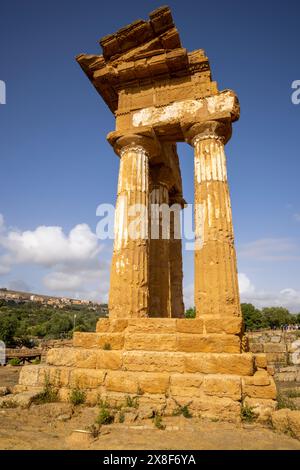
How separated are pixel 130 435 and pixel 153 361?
2.00m

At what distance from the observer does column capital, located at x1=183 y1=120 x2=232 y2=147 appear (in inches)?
346

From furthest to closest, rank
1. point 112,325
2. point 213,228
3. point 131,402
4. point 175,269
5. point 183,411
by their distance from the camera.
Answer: point 175,269 < point 213,228 < point 112,325 < point 131,402 < point 183,411

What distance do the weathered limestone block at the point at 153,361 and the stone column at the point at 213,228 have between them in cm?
155

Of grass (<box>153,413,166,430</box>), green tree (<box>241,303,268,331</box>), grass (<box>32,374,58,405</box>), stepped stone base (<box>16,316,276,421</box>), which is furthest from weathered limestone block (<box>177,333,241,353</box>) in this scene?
green tree (<box>241,303,268,331</box>)

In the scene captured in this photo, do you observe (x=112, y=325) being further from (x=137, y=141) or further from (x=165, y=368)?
(x=137, y=141)

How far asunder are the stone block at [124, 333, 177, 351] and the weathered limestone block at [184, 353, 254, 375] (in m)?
0.53

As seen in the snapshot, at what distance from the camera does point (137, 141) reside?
9.61 m

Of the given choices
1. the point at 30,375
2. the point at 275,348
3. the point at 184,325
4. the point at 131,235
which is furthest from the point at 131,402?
the point at 275,348

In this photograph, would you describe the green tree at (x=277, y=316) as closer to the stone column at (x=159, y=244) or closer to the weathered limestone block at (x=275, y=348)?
the weathered limestone block at (x=275, y=348)

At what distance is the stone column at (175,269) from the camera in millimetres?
11188

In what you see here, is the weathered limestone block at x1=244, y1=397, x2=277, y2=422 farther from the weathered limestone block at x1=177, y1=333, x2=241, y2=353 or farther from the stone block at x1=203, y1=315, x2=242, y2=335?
the stone block at x1=203, y1=315, x2=242, y2=335

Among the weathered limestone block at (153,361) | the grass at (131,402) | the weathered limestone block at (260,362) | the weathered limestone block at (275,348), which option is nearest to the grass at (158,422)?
the grass at (131,402)

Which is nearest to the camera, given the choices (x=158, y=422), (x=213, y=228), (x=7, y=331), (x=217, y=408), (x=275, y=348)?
(x=158, y=422)
